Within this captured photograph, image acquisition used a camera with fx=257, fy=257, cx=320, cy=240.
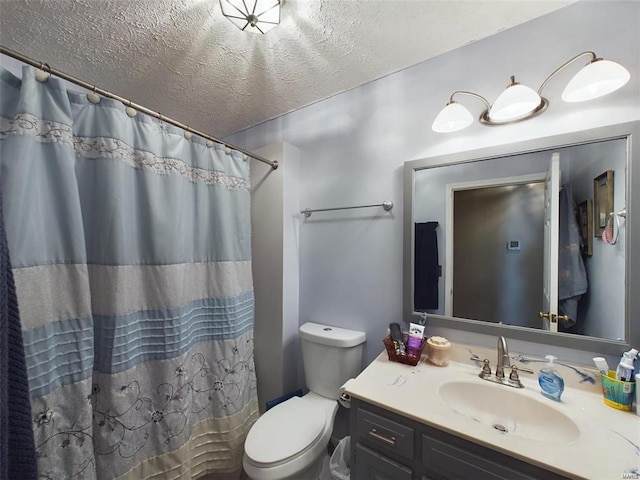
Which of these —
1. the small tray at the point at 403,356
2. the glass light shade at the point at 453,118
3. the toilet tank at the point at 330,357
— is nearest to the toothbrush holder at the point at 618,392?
the small tray at the point at 403,356

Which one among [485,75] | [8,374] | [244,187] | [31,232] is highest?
[485,75]

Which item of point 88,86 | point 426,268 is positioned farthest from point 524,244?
point 88,86

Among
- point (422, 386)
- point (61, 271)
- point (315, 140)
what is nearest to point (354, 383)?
point (422, 386)

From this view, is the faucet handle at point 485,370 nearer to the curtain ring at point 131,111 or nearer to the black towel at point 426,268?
the black towel at point 426,268

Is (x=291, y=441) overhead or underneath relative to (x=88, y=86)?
underneath

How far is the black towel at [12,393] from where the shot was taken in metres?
0.41

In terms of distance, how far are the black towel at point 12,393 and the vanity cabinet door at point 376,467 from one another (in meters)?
0.94

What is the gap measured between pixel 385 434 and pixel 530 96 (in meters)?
1.43

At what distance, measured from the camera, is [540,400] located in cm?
95

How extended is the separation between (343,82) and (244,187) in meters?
0.89

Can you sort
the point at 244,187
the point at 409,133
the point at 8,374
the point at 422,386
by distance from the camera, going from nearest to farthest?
1. the point at 8,374
2. the point at 422,386
3. the point at 409,133
4. the point at 244,187

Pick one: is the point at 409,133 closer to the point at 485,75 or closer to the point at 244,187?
the point at 485,75

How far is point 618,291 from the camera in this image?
0.97 m

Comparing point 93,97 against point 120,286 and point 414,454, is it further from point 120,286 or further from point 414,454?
point 414,454
